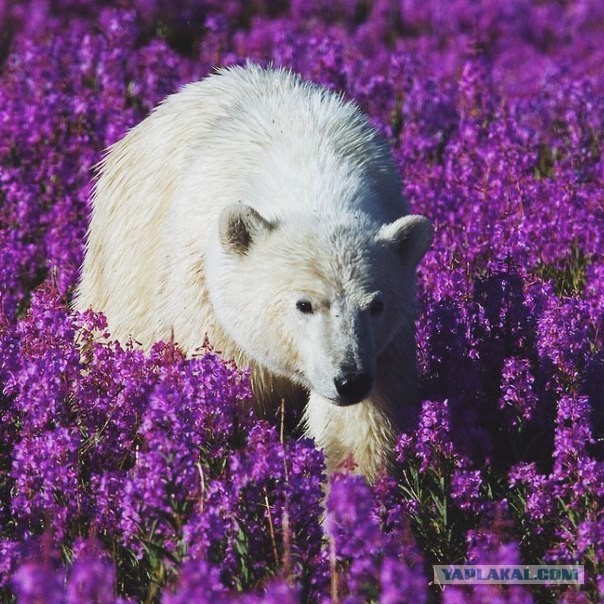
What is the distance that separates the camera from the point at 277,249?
4422 mm

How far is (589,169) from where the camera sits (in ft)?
24.2

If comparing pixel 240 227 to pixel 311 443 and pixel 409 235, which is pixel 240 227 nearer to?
pixel 409 235

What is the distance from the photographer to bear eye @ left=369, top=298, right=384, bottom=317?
4.25m

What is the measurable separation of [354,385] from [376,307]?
1.23 ft

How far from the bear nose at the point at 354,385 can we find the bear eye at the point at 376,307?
1.01 ft

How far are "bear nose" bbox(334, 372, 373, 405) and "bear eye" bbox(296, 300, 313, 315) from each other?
1.09ft

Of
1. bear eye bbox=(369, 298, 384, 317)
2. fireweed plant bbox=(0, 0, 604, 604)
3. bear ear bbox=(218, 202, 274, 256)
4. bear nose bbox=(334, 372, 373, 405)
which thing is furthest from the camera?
bear ear bbox=(218, 202, 274, 256)

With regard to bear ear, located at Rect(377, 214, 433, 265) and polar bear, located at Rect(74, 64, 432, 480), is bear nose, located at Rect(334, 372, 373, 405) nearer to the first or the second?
polar bear, located at Rect(74, 64, 432, 480)

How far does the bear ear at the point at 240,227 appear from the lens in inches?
173

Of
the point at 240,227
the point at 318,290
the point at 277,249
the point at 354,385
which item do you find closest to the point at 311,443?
the point at 354,385

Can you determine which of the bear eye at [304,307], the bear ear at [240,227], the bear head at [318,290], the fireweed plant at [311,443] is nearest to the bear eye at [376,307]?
the bear head at [318,290]

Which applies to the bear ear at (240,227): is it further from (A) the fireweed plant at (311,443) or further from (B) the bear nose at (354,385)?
(B) the bear nose at (354,385)

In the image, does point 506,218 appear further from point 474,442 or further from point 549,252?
point 474,442

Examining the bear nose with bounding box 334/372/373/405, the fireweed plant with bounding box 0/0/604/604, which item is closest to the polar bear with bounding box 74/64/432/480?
the bear nose with bounding box 334/372/373/405
